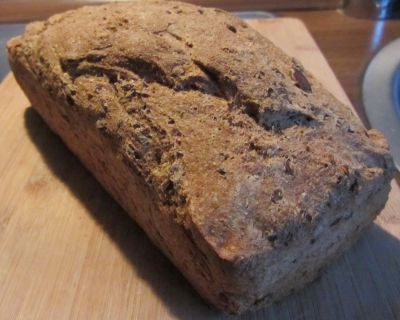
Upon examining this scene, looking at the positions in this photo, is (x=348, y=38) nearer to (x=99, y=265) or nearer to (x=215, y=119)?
(x=215, y=119)

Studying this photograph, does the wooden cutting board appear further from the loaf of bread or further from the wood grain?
the wood grain

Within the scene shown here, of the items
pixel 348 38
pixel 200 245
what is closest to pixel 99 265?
pixel 200 245

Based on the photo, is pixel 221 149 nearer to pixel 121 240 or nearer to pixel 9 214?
pixel 121 240

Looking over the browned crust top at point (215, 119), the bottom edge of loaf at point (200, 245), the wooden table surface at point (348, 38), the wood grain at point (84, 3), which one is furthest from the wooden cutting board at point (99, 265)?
the wood grain at point (84, 3)

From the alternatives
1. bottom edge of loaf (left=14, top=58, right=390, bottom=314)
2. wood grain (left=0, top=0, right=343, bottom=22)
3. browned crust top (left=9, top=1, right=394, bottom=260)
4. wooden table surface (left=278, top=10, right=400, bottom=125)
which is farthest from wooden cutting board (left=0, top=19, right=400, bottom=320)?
wood grain (left=0, top=0, right=343, bottom=22)

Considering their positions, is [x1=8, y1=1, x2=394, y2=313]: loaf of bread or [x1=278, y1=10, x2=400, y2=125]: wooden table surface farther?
[x1=278, y1=10, x2=400, y2=125]: wooden table surface

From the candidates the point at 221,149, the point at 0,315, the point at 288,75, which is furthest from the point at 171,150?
the point at 0,315
